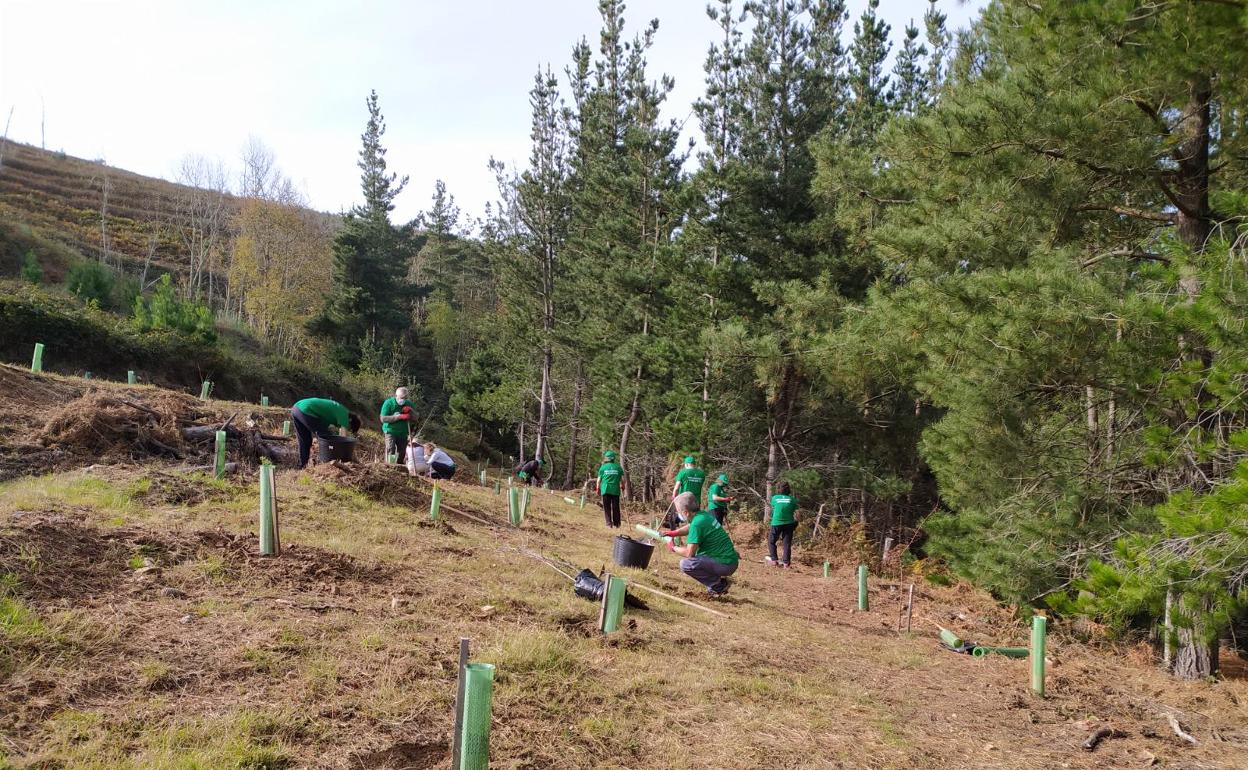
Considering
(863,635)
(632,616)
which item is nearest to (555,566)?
(632,616)

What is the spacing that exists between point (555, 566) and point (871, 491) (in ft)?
36.2

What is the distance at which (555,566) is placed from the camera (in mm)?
8219

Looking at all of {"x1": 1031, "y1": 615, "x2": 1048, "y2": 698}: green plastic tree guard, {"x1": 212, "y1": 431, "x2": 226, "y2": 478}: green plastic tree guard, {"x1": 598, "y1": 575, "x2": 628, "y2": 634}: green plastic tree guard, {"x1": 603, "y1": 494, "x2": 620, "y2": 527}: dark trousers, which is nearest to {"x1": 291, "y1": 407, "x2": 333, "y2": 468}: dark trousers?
{"x1": 212, "y1": 431, "x2": 226, "y2": 478}: green plastic tree guard

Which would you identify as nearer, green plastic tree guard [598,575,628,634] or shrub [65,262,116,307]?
green plastic tree guard [598,575,628,634]

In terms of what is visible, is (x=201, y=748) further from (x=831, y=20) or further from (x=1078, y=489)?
(x=831, y=20)

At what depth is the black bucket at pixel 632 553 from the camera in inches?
348

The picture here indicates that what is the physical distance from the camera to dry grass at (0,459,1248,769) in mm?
3664

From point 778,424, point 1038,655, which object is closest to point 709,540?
point 1038,655

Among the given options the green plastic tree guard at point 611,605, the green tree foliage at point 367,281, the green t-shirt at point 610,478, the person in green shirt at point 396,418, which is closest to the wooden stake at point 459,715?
the green plastic tree guard at point 611,605

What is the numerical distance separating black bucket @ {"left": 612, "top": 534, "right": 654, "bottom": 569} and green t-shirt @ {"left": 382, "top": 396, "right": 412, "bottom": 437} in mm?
5125

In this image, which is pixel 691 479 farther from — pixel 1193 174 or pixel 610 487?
pixel 1193 174

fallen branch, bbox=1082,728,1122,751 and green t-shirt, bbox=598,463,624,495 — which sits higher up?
green t-shirt, bbox=598,463,624,495

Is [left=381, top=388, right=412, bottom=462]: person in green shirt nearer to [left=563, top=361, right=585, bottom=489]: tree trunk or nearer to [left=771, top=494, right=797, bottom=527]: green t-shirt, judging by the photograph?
[left=771, top=494, right=797, bottom=527]: green t-shirt

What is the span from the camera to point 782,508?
1258 cm
